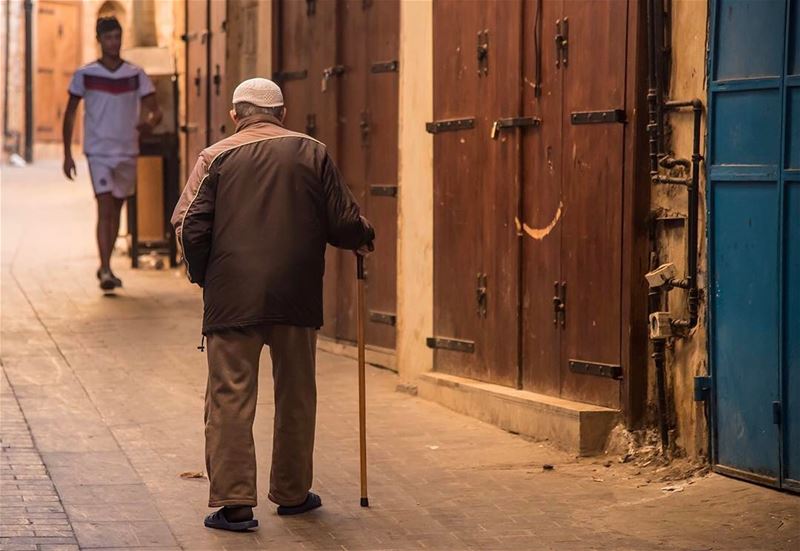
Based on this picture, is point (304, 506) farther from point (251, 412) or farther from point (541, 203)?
point (541, 203)

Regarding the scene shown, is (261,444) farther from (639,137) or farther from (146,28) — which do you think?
(146,28)

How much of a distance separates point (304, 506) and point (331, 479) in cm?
64

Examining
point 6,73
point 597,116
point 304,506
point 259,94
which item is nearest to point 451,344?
point 597,116

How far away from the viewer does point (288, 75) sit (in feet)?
38.7

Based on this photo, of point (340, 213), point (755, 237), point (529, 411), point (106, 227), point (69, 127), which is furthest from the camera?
point (69, 127)

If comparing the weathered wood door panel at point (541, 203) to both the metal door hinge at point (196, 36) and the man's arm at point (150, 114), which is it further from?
the metal door hinge at point (196, 36)

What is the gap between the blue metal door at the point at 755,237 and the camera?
6844 mm

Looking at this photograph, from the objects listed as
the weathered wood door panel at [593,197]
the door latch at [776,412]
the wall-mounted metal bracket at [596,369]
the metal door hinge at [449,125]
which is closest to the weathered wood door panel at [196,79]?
the metal door hinge at [449,125]

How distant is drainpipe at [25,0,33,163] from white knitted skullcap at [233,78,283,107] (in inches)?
926

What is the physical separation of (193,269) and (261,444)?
185 centimetres

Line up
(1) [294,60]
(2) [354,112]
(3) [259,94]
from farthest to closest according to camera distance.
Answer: (1) [294,60] → (2) [354,112] → (3) [259,94]

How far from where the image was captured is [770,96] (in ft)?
22.8

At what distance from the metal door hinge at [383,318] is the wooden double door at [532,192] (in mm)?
943

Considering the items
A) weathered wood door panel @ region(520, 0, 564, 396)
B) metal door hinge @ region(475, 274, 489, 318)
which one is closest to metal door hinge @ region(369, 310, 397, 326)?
metal door hinge @ region(475, 274, 489, 318)
